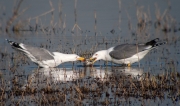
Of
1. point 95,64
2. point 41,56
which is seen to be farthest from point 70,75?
point 95,64

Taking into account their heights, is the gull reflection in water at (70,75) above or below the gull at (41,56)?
below

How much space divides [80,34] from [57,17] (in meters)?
3.66

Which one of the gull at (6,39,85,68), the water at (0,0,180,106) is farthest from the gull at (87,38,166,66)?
the gull at (6,39,85,68)

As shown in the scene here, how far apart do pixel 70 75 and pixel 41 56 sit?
139 cm

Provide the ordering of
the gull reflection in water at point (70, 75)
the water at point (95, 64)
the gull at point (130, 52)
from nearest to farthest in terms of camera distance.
Answer: the water at point (95, 64) → the gull reflection in water at point (70, 75) → the gull at point (130, 52)

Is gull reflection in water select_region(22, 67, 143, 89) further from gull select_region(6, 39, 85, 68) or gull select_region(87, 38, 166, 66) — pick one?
gull select_region(87, 38, 166, 66)

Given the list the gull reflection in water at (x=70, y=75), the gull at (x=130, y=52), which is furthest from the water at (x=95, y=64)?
the gull at (x=130, y=52)

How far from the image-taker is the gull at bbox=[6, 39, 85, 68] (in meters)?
12.0

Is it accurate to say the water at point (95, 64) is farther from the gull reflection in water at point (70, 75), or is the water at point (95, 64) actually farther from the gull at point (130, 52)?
the gull at point (130, 52)

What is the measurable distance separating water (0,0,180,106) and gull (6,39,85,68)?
278 mm

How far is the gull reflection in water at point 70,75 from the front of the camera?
985cm

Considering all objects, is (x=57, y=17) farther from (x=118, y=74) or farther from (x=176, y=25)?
(x=118, y=74)

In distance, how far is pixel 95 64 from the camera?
13.2 metres

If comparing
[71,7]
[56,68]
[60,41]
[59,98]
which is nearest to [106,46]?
[60,41]
